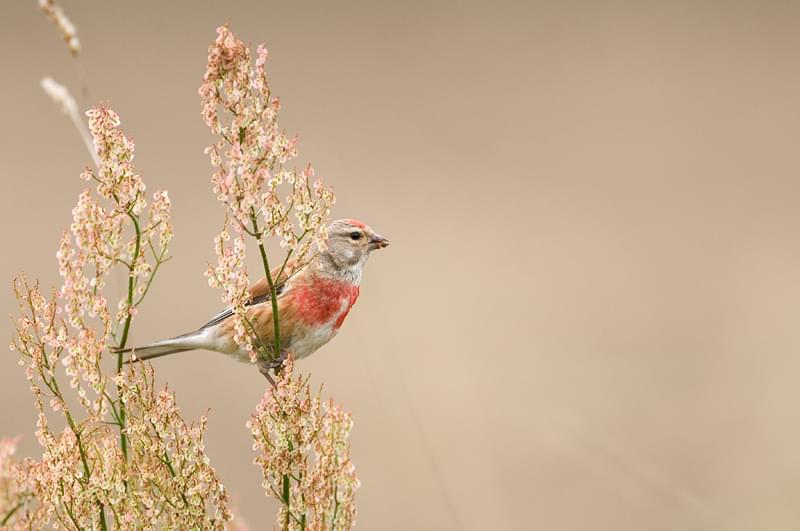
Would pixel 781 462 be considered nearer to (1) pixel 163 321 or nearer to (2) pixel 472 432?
(2) pixel 472 432

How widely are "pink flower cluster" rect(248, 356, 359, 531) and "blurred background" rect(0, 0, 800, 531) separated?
884 millimetres

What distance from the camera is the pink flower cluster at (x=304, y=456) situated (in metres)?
2.03

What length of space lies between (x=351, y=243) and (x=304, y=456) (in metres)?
1.16

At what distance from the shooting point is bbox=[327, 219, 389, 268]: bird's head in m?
3.15

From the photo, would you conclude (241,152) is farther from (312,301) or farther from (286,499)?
(312,301)

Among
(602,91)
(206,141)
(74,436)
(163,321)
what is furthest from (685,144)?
(74,436)

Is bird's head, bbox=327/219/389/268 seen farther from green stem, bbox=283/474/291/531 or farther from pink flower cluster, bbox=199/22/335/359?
green stem, bbox=283/474/291/531

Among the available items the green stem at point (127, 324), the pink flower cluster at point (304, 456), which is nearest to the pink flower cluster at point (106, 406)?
the green stem at point (127, 324)

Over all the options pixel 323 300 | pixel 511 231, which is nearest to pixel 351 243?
pixel 323 300

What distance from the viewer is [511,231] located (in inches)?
376

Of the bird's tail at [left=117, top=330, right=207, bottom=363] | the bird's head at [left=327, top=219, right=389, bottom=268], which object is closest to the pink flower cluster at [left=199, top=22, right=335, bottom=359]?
the bird's tail at [left=117, top=330, right=207, bottom=363]

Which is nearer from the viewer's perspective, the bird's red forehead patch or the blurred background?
the bird's red forehead patch

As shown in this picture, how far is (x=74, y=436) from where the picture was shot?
6.82ft

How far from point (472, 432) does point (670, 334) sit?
2.47 meters
